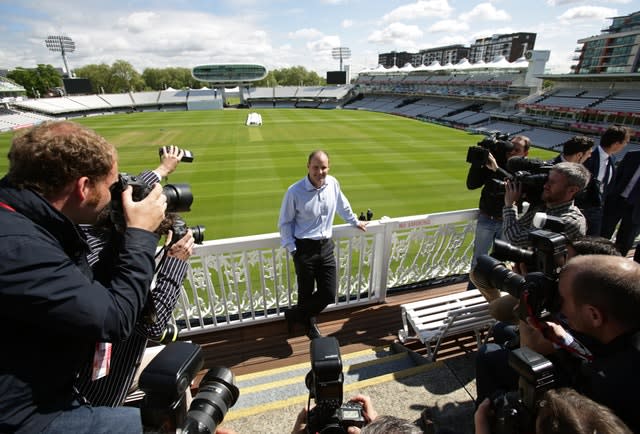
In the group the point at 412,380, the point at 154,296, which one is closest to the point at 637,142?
the point at 412,380

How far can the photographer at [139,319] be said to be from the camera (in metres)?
1.54

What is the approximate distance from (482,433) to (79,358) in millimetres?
1794

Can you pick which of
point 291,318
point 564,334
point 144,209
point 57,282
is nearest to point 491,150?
point 564,334

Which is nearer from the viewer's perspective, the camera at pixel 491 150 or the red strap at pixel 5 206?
the red strap at pixel 5 206

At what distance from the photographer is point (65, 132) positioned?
1227 millimetres

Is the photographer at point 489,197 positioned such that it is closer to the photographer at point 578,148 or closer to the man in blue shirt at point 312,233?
the photographer at point 578,148

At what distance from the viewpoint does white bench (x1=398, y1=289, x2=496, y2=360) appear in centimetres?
278

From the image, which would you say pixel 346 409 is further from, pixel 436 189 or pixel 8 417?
pixel 436 189

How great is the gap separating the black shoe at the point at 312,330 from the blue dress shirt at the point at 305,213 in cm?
93

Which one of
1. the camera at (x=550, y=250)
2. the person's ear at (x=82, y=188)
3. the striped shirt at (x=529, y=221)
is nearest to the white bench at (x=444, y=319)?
the striped shirt at (x=529, y=221)

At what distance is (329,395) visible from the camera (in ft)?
4.11

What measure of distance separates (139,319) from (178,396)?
0.90m

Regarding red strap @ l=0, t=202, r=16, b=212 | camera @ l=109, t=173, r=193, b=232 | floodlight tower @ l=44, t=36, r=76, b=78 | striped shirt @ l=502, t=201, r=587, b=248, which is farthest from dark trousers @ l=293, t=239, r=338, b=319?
floodlight tower @ l=44, t=36, r=76, b=78

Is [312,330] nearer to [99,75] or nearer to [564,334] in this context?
[564,334]
